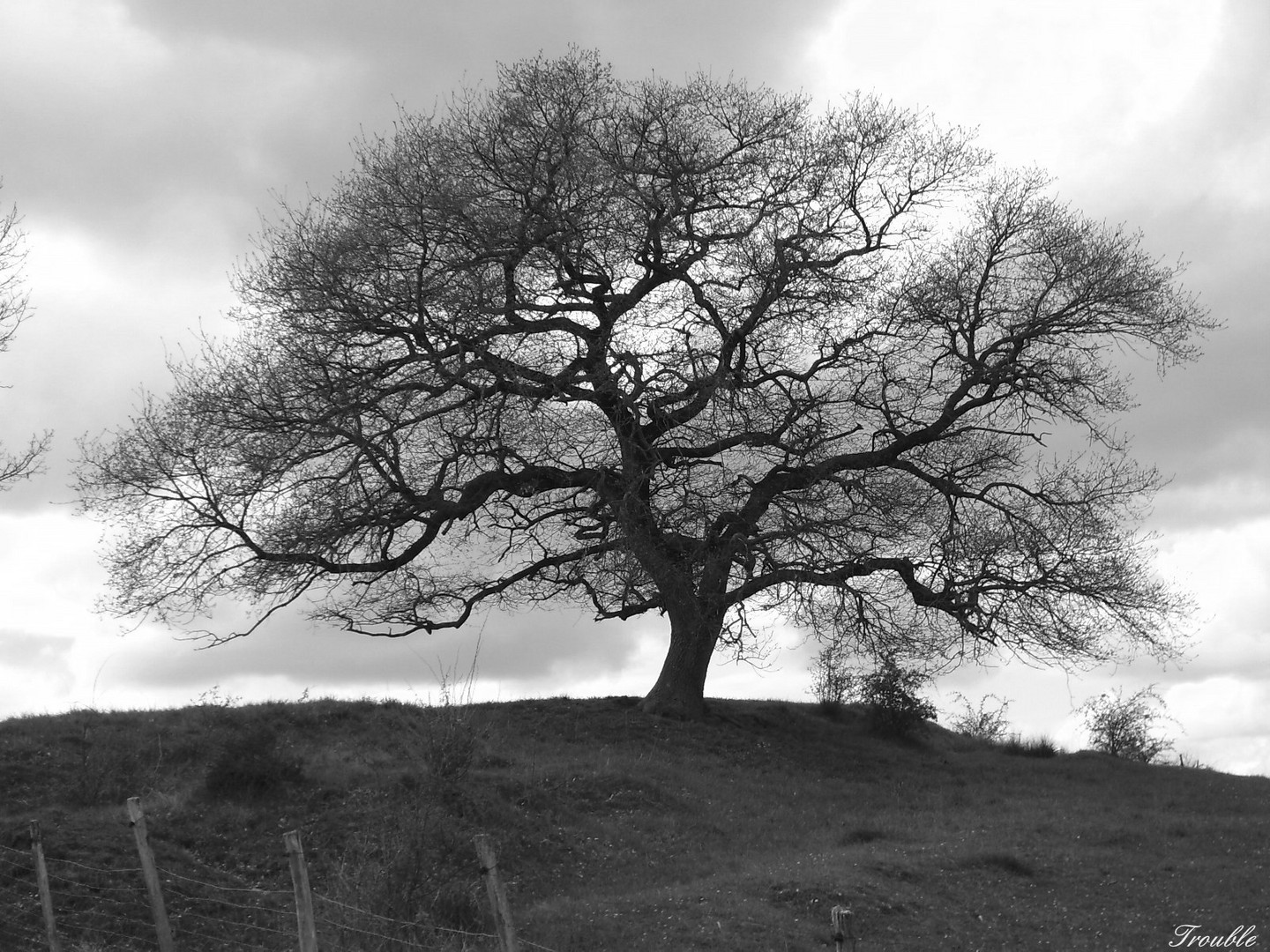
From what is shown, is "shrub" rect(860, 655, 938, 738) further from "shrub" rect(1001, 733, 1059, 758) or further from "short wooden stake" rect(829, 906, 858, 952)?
"short wooden stake" rect(829, 906, 858, 952)

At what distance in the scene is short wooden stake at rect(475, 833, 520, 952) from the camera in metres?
8.81

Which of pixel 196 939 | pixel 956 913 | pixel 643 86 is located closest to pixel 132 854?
pixel 196 939

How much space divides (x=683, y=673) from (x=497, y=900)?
1601cm

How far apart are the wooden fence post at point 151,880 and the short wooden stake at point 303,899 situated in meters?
2.08

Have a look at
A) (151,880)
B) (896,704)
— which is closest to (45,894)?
(151,880)

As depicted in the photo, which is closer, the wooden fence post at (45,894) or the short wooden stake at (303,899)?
the short wooden stake at (303,899)

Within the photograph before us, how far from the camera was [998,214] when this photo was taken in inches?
964

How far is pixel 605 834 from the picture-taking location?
17.1 m

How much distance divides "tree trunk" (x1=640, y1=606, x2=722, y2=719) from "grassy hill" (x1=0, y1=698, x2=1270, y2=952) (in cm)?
118

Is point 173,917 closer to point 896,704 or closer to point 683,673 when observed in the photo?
point 683,673

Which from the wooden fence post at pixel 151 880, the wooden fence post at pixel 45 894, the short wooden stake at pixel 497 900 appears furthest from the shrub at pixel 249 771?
the short wooden stake at pixel 497 900

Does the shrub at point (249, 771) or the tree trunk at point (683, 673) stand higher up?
the tree trunk at point (683, 673)

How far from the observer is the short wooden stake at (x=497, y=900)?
881 centimetres

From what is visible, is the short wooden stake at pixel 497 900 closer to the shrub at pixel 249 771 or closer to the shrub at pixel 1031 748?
the shrub at pixel 249 771
